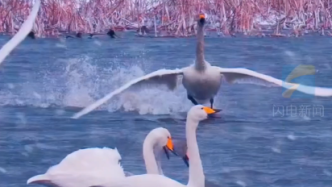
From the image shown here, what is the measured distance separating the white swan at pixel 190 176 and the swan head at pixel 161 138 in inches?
5.8

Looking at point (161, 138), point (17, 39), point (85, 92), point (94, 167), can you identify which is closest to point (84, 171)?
point (94, 167)

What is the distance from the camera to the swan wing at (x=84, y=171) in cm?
502

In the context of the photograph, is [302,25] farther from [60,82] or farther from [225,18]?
[60,82]

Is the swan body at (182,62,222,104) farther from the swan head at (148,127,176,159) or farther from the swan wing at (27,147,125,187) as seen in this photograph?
the swan wing at (27,147,125,187)

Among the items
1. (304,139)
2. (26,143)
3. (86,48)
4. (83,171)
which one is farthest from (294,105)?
(86,48)

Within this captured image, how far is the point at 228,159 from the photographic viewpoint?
7.33 meters

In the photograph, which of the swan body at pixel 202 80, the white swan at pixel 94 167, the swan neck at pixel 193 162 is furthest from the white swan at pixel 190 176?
the swan body at pixel 202 80

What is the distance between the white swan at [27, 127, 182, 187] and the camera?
5.03 meters

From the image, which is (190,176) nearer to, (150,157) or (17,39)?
(150,157)

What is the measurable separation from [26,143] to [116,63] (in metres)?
7.74

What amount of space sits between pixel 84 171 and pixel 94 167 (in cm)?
6

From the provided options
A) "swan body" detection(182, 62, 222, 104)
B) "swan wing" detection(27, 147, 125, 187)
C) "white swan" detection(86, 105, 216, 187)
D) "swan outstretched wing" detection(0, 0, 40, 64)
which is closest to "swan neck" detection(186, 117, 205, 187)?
"white swan" detection(86, 105, 216, 187)

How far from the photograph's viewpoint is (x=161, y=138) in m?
5.25

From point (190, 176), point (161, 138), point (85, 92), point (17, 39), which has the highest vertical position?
point (17, 39)
